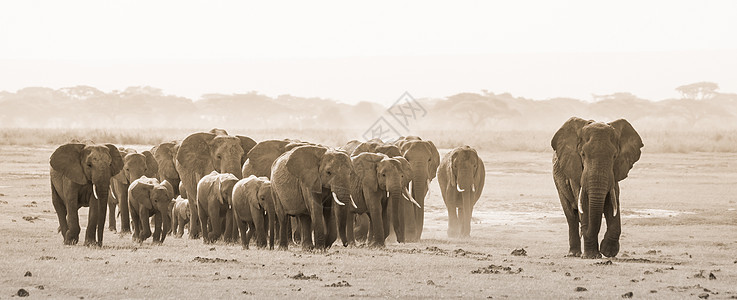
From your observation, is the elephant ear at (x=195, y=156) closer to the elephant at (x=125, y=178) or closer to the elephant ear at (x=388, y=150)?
the elephant at (x=125, y=178)

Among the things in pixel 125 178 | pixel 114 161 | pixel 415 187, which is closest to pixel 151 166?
pixel 125 178

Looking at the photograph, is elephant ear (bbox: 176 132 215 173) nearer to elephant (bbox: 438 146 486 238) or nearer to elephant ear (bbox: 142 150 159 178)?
elephant ear (bbox: 142 150 159 178)

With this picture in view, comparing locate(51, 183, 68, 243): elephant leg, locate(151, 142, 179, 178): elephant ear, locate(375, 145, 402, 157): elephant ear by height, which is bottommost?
locate(51, 183, 68, 243): elephant leg

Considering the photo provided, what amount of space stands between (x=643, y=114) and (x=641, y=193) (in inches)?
3789

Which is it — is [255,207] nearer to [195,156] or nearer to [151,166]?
[195,156]

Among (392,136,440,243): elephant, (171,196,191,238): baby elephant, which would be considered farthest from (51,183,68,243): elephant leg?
(392,136,440,243): elephant

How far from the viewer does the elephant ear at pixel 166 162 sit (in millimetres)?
26156

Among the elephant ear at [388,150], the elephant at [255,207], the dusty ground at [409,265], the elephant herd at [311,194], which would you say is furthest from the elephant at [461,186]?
the elephant at [255,207]

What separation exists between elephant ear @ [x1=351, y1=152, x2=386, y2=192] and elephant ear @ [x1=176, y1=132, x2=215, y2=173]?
5360 millimetres

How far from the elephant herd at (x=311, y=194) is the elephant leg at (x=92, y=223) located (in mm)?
24

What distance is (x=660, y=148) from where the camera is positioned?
6038cm

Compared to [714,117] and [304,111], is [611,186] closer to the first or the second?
[714,117]

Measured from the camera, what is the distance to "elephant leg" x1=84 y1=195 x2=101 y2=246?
18219mm

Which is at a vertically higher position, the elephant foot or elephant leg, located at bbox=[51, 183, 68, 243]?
elephant leg, located at bbox=[51, 183, 68, 243]
